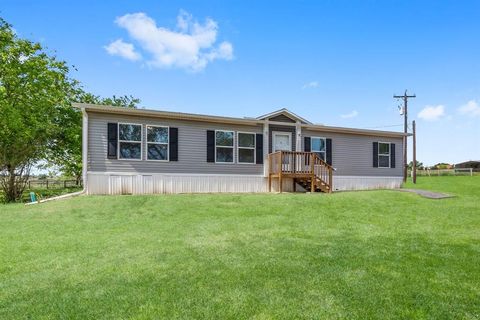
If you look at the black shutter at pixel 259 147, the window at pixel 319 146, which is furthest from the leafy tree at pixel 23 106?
the window at pixel 319 146

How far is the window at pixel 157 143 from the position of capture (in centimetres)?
1259

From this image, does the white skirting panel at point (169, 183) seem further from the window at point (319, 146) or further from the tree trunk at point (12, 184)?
the tree trunk at point (12, 184)

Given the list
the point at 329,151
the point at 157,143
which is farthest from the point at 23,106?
the point at 329,151

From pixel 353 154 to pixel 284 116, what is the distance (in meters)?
4.36

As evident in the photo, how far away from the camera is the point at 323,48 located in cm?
1507

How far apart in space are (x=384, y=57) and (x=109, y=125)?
523 inches

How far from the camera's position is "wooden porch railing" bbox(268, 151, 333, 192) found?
13773mm

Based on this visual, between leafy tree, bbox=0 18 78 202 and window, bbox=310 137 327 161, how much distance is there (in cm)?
1221

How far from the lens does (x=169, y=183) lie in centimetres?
1276

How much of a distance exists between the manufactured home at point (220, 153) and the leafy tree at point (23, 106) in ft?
15.4

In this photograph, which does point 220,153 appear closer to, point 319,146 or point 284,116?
point 284,116

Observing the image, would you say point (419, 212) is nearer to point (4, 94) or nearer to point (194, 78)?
point (194, 78)

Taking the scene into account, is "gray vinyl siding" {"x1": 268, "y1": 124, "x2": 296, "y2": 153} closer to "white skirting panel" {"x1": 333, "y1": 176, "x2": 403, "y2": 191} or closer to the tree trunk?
"white skirting panel" {"x1": 333, "y1": 176, "x2": 403, "y2": 191}

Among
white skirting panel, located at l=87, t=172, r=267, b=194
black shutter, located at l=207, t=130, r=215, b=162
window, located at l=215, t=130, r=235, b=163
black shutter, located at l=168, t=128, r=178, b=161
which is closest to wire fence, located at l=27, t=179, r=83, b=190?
white skirting panel, located at l=87, t=172, r=267, b=194
